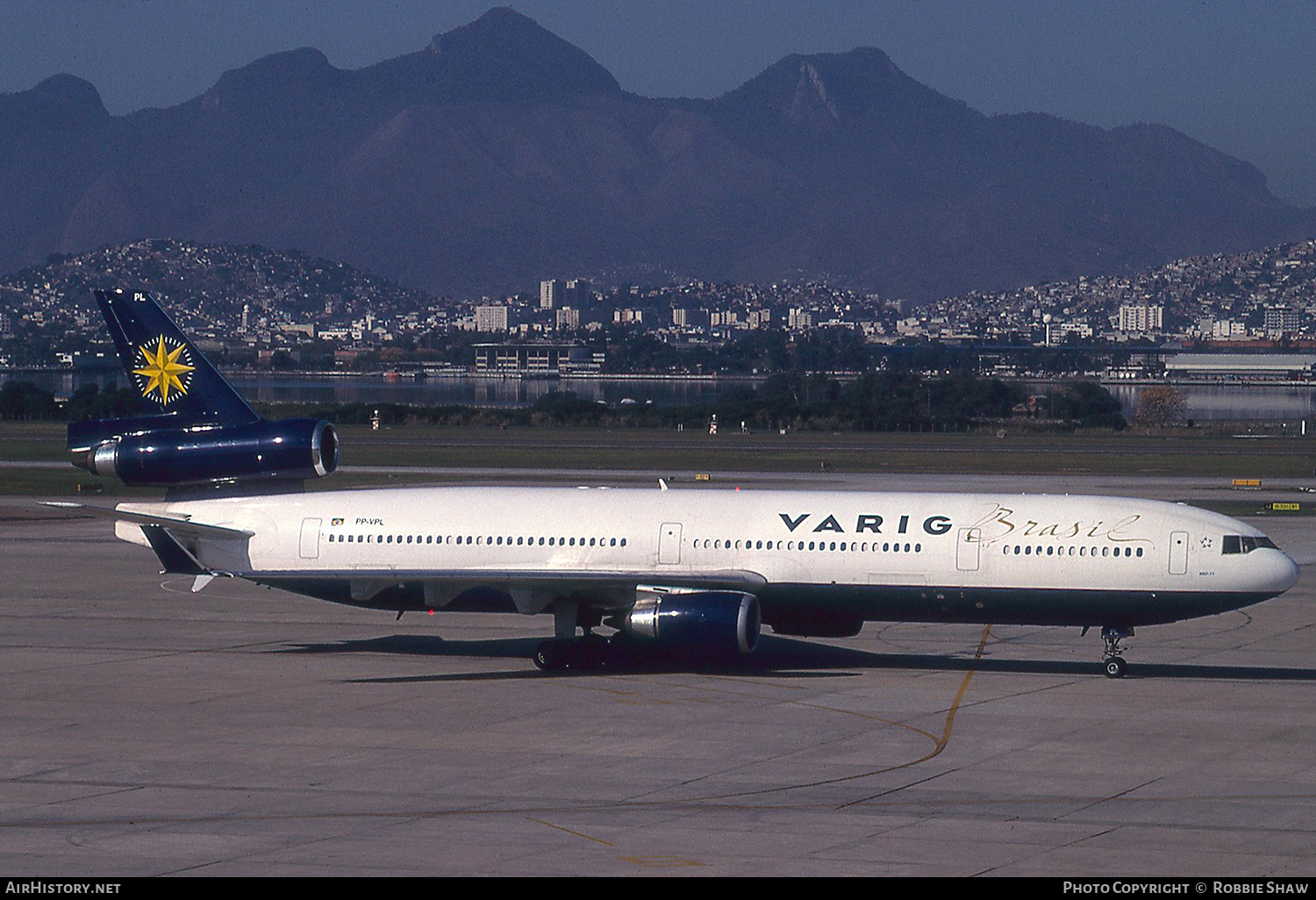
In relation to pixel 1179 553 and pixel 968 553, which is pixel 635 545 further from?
pixel 1179 553

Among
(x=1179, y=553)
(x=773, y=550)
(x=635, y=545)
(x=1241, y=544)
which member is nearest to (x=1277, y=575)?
(x=1241, y=544)

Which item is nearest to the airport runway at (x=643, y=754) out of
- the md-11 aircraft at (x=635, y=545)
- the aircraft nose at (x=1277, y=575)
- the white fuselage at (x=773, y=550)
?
the md-11 aircraft at (x=635, y=545)

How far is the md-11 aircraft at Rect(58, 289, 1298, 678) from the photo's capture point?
3659cm

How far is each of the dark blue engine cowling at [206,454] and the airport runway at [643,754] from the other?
14.1ft

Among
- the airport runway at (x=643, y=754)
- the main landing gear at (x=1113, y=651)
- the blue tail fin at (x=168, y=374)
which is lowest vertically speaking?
the airport runway at (x=643, y=754)

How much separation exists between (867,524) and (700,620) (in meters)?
4.83

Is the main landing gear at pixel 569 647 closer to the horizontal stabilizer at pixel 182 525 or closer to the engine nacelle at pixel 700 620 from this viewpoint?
the engine nacelle at pixel 700 620

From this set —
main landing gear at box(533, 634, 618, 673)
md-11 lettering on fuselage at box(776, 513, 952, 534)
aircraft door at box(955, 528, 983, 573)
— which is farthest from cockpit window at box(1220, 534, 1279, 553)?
main landing gear at box(533, 634, 618, 673)

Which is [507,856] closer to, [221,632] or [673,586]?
[673,586]

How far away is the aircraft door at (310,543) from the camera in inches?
1585

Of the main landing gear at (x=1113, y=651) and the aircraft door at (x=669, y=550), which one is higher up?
the aircraft door at (x=669, y=550)

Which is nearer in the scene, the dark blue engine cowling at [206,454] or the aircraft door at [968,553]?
the aircraft door at [968,553]

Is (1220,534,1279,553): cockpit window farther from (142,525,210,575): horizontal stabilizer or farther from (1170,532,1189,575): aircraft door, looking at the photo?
(142,525,210,575): horizontal stabilizer

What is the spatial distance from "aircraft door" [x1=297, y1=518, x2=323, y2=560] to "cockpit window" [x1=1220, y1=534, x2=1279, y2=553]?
20840 millimetres
